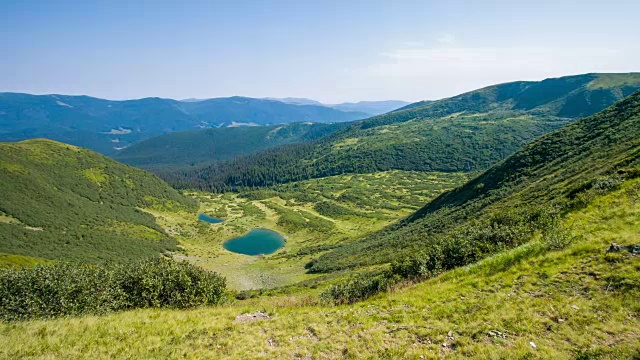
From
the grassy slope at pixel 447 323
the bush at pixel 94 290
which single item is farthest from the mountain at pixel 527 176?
the bush at pixel 94 290

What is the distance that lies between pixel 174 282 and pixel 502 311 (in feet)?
84.4

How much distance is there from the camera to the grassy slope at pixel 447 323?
1413 centimetres

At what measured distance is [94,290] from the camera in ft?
83.1

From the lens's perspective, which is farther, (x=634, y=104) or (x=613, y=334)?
(x=634, y=104)

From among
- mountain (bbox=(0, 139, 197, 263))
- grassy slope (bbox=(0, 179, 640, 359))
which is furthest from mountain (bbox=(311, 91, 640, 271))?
mountain (bbox=(0, 139, 197, 263))

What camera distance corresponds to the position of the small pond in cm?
15838

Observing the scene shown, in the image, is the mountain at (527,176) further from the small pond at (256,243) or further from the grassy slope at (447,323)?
the small pond at (256,243)

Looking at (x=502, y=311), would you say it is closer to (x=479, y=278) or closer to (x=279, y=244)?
(x=479, y=278)

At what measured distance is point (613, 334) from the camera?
13.2m

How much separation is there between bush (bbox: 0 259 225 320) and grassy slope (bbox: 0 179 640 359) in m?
4.71

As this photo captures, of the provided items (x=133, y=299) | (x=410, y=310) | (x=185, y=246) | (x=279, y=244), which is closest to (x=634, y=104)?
(x=410, y=310)

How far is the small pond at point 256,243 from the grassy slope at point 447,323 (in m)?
138

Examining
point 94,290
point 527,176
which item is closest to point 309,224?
point 527,176

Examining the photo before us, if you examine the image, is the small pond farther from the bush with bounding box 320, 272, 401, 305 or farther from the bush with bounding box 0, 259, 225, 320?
the bush with bounding box 320, 272, 401, 305
